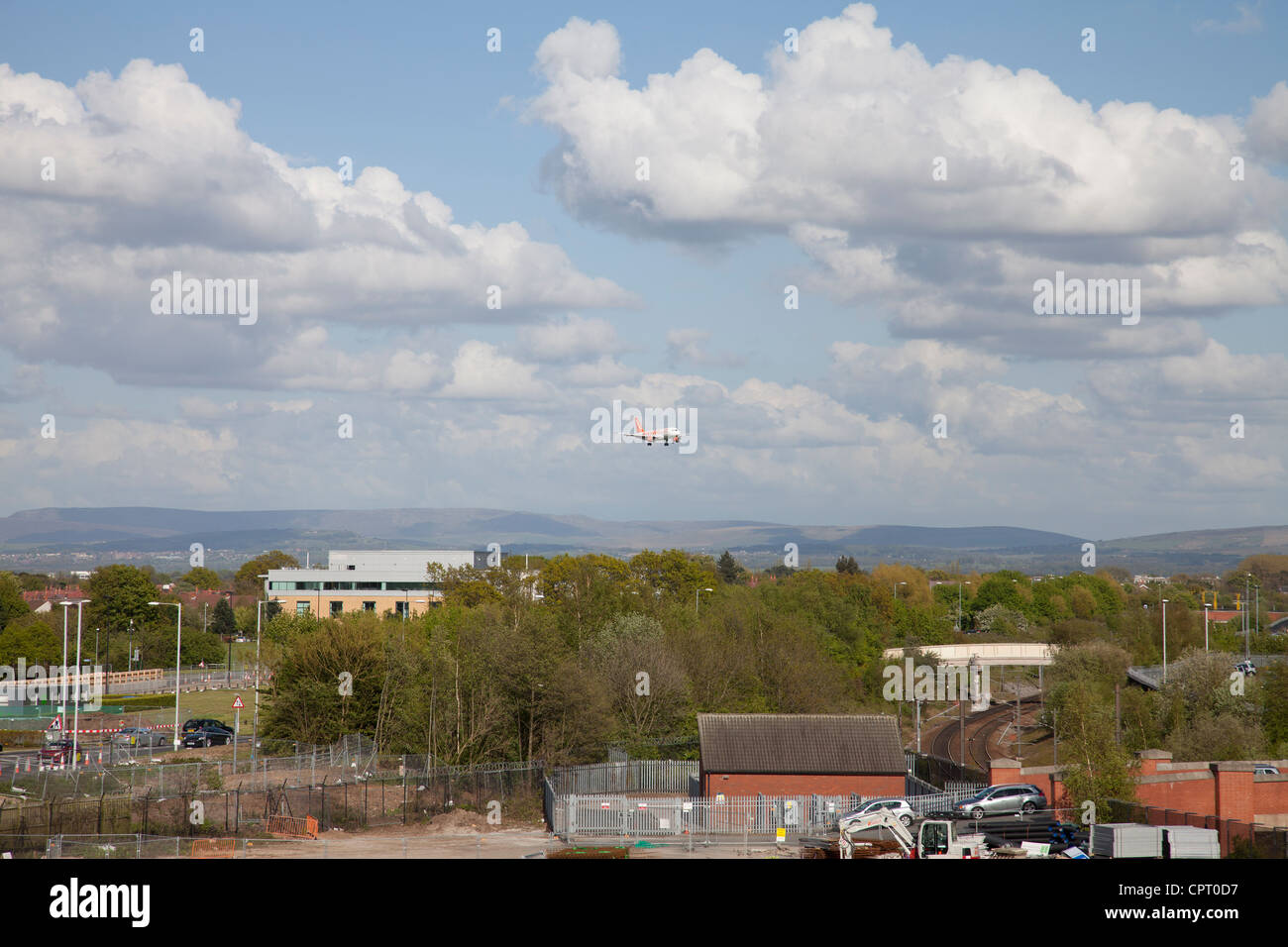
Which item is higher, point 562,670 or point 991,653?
point 562,670

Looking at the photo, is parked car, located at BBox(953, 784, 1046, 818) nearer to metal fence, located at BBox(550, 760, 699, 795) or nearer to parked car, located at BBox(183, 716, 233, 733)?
metal fence, located at BBox(550, 760, 699, 795)

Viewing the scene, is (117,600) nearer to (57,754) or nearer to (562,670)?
(57,754)

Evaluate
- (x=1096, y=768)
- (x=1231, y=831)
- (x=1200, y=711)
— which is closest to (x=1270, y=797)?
(x=1096, y=768)

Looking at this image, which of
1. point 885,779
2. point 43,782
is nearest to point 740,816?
point 885,779

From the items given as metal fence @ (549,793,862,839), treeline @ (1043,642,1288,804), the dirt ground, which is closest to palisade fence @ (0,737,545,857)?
the dirt ground
